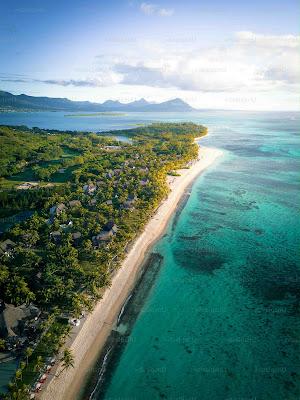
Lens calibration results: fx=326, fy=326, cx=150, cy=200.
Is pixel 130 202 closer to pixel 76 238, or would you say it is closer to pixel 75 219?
pixel 75 219

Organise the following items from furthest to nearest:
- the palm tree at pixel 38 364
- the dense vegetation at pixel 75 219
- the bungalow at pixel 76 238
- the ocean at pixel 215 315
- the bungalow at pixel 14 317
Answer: the bungalow at pixel 76 238
the dense vegetation at pixel 75 219
the bungalow at pixel 14 317
the ocean at pixel 215 315
the palm tree at pixel 38 364

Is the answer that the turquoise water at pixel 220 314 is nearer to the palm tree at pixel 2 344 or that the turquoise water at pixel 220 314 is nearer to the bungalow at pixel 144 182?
the palm tree at pixel 2 344

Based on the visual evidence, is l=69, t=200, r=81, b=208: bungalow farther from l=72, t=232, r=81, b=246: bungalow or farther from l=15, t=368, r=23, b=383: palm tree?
l=15, t=368, r=23, b=383: palm tree

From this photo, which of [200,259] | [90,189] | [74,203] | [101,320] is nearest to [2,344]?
[101,320]

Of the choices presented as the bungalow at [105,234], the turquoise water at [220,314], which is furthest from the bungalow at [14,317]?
the bungalow at [105,234]

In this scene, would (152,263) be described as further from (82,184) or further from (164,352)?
(82,184)
